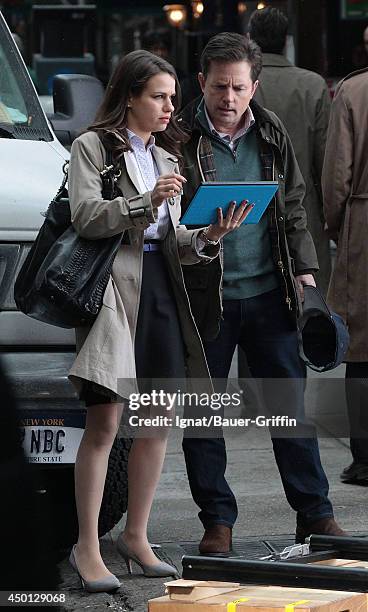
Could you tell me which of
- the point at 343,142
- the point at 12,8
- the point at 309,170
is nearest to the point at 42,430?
the point at 343,142

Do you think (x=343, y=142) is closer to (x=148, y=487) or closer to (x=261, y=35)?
(x=261, y=35)

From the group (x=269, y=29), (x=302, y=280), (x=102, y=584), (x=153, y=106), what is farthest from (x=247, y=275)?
(x=269, y=29)

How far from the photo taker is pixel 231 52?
16.4 feet

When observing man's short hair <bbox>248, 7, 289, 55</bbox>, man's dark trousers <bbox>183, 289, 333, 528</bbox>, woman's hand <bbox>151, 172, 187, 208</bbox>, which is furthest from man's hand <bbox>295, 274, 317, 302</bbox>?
man's short hair <bbox>248, 7, 289, 55</bbox>

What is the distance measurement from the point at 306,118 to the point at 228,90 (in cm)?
215

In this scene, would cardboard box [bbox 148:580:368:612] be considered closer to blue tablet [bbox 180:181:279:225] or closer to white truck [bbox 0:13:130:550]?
white truck [bbox 0:13:130:550]

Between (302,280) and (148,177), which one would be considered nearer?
(148,177)

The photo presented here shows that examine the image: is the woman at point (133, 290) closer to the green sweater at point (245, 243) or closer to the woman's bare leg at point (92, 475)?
the woman's bare leg at point (92, 475)

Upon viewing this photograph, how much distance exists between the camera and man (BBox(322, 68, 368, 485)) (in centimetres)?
634

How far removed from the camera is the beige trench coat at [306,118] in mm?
7113

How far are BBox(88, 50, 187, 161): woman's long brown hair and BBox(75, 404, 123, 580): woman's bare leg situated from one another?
0.87m

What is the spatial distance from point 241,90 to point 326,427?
3.04 meters

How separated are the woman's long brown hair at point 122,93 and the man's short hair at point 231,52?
0.87ft

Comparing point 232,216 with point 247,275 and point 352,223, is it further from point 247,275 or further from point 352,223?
point 352,223
